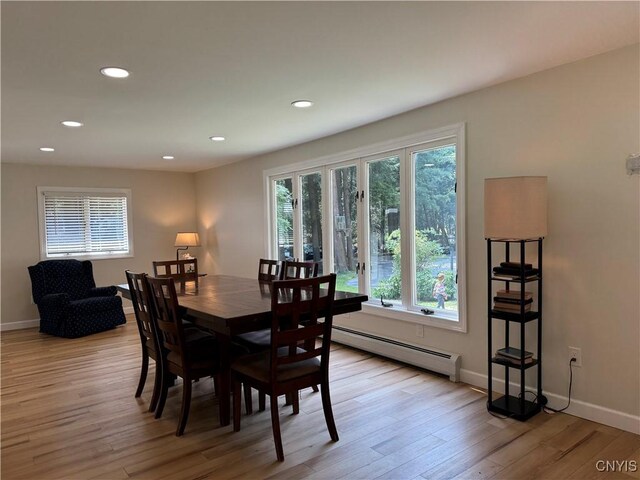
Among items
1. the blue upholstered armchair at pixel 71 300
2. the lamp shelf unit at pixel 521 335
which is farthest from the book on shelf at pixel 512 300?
the blue upholstered armchair at pixel 71 300

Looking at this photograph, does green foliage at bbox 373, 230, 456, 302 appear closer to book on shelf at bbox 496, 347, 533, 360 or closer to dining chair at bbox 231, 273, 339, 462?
book on shelf at bbox 496, 347, 533, 360

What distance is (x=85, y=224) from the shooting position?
653 cm

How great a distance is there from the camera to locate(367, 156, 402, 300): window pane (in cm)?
411

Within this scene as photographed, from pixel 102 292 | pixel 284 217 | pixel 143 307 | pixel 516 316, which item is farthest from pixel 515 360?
pixel 102 292

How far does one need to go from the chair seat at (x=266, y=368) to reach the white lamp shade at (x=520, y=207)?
147 cm

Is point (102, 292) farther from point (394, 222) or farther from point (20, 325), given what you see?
point (394, 222)

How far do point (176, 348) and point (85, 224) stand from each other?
4687mm

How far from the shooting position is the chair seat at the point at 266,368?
2467mm

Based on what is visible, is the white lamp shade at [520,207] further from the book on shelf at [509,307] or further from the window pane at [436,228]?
the window pane at [436,228]

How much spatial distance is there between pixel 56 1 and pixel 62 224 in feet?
17.4

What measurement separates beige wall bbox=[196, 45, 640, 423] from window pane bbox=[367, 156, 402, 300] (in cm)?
74

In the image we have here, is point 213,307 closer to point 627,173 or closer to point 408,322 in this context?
point 408,322
